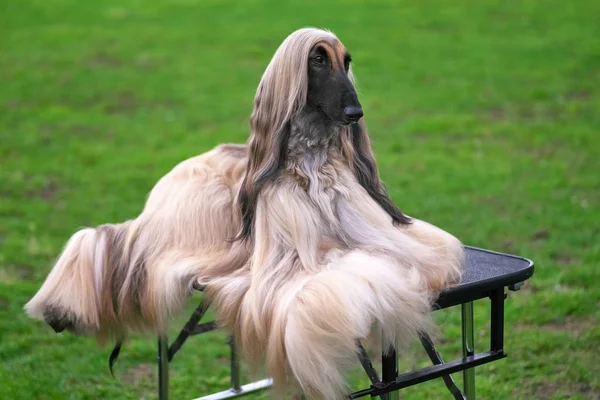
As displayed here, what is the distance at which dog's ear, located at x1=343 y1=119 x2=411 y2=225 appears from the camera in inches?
117

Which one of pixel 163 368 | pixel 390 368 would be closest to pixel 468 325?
pixel 390 368

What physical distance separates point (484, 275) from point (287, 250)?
67cm

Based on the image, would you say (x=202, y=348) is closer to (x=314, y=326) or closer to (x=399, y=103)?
→ (x=314, y=326)

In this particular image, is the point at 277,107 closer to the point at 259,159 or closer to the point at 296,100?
the point at 296,100

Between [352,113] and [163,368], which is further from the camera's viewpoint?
[163,368]

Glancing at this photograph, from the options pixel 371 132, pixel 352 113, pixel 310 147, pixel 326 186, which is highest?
pixel 352 113

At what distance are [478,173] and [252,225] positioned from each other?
436cm

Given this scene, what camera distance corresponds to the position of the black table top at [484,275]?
2838mm

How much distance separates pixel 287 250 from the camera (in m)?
2.81

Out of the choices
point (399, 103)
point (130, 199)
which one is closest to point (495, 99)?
point (399, 103)

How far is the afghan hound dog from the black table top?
0.14 ft

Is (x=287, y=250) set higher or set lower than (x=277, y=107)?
lower

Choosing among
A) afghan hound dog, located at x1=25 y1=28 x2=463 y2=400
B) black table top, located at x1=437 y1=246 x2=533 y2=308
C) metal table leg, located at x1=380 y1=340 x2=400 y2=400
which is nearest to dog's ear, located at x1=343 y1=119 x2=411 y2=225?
afghan hound dog, located at x1=25 y1=28 x2=463 y2=400

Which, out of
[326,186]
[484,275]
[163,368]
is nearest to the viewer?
[326,186]
